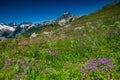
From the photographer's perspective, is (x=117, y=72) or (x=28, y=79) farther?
(x=28, y=79)

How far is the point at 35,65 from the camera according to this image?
1098 cm

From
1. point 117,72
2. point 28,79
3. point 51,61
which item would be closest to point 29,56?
point 51,61

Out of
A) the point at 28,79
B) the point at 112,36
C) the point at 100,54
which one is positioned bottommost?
the point at 28,79

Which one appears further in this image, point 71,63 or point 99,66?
point 71,63

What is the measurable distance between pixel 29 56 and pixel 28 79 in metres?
4.30

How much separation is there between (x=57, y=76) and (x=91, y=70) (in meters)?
1.61

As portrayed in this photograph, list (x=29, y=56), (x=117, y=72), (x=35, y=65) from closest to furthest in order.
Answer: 1. (x=117, y=72)
2. (x=35, y=65)
3. (x=29, y=56)

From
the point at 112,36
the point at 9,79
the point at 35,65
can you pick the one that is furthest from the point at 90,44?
the point at 9,79

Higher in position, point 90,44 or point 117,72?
point 90,44

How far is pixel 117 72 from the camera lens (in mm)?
8453

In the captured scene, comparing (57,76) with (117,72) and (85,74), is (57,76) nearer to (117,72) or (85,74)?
(85,74)

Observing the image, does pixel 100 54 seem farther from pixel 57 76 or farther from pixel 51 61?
pixel 57 76

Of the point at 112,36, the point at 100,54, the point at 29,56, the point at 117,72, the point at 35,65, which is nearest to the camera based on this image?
→ the point at 117,72

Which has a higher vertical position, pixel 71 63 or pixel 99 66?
pixel 71 63
